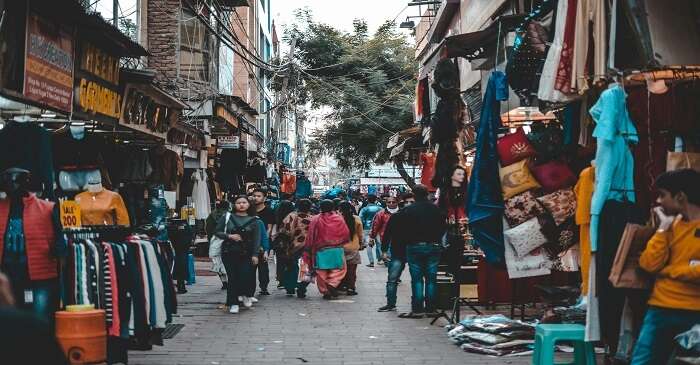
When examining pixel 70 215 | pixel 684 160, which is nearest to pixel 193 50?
pixel 70 215

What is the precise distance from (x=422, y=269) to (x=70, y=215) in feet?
17.3

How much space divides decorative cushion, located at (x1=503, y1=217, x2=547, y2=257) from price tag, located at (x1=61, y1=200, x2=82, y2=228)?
4.92 metres

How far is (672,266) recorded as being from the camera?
238 inches

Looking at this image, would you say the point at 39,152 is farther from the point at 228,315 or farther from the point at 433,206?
the point at 433,206

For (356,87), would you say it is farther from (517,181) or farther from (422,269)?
(517,181)

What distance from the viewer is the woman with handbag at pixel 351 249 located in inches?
641

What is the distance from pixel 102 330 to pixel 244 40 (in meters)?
31.0

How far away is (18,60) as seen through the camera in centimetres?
819

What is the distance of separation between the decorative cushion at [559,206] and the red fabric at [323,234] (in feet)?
21.3

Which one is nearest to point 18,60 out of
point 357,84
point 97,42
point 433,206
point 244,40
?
point 97,42

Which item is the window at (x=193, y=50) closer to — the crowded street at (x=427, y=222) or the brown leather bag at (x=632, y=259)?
the crowded street at (x=427, y=222)

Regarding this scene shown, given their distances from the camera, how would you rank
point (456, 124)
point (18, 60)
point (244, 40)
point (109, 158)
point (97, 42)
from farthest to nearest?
point (244, 40) → point (109, 158) → point (456, 124) → point (97, 42) → point (18, 60)

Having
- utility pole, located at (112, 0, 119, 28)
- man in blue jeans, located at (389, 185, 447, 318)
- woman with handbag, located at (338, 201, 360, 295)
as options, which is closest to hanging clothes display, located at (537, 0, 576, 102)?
man in blue jeans, located at (389, 185, 447, 318)

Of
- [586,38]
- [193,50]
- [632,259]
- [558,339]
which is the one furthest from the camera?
[193,50]
